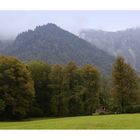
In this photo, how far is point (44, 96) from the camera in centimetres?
3322

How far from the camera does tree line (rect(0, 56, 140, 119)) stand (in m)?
28.8

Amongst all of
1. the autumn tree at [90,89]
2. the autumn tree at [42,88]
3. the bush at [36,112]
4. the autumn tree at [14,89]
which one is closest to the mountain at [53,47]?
the autumn tree at [42,88]

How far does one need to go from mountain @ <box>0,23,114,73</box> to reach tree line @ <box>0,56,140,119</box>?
42485 millimetres

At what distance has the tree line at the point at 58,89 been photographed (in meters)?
28.8

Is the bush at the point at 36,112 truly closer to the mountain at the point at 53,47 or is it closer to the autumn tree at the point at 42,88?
the autumn tree at the point at 42,88

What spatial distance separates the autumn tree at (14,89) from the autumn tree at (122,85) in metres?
7.27

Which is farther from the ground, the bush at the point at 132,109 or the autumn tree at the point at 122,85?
the autumn tree at the point at 122,85

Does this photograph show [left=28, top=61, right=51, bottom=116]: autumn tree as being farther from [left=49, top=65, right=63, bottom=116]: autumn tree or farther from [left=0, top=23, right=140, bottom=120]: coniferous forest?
[left=49, top=65, right=63, bottom=116]: autumn tree

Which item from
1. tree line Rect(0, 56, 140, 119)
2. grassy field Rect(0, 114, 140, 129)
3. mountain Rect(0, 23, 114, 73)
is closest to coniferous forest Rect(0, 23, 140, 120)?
tree line Rect(0, 56, 140, 119)
